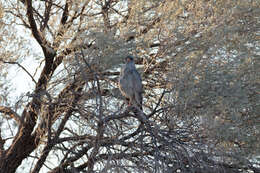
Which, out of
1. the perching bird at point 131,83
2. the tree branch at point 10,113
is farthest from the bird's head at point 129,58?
the tree branch at point 10,113

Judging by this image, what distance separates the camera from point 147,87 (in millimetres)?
6781

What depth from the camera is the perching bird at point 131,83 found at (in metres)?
6.05

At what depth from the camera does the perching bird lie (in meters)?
6.05

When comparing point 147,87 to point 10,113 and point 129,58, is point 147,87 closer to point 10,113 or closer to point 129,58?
point 129,58

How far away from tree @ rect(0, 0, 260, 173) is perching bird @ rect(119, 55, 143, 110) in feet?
0.64

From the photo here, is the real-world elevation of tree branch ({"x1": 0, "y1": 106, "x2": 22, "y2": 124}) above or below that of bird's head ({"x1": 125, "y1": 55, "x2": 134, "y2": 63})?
below

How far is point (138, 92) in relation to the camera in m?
6.12

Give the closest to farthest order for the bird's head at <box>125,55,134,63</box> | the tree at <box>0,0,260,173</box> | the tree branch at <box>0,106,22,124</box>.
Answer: the tree at <box>0,0,260,173</box>
the bird's head at <box>125,55,134,63</box>
the tree branch at <box>0,106,22,124</box>

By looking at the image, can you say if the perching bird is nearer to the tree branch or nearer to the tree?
the tree

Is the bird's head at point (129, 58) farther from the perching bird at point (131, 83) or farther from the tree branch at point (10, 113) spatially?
the tree branch at point (10, 113)

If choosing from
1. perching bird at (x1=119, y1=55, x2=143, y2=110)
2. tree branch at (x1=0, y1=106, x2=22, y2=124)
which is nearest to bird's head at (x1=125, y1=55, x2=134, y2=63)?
perching bird at (x1=119, y1=55, x2=143, y2=110)

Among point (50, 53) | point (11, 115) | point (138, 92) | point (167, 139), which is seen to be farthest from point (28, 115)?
point (167, 139)

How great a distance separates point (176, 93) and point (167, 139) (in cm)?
97

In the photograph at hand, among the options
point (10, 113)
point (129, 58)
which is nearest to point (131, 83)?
point (129, 58)
